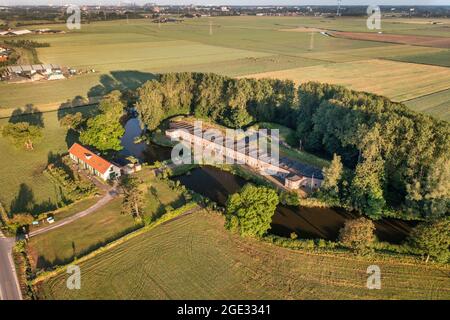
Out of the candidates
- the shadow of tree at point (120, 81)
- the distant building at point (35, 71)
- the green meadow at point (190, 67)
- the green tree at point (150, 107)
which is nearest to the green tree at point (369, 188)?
the green meadow at point (190, 67)

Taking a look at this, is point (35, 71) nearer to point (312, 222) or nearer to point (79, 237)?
point (79, 237)

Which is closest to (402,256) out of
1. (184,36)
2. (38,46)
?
(38,46)

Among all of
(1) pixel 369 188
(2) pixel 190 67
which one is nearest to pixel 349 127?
(1) pixel 369 188

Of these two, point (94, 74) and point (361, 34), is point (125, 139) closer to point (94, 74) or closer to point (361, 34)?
point (94, 74)

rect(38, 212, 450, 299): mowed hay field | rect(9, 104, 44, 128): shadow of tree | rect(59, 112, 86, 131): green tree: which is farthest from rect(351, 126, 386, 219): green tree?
rect(9, 104, 44, 128): shadow of tree

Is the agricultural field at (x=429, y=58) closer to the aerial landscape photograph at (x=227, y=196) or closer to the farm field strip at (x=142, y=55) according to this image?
the aerial landscape photograph at (x=227, y=196)

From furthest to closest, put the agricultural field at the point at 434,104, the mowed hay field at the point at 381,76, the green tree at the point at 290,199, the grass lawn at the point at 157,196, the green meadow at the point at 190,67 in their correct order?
the mowed hay field at the point at 381,76 < the agricultural field at the point at 434,104 < the green meadow at the point at 190,67 < the green tree at the point at 290,199 < the grass lawn at the point at 157,196
